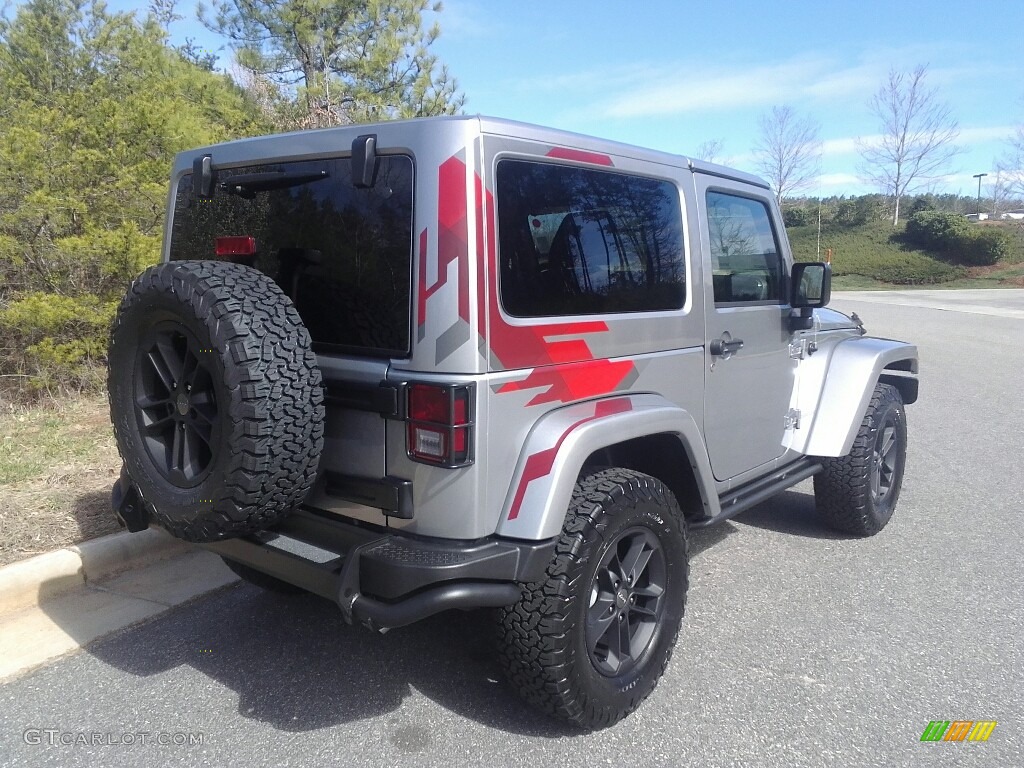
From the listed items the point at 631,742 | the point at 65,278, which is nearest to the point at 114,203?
the point at 65,278

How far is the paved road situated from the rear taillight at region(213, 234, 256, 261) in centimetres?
165

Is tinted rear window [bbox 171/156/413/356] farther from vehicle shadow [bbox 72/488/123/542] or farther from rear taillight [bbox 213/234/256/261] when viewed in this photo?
vehicle shadow [bbox 72/488/123/542]

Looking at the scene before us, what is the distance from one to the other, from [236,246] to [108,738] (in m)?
1.76

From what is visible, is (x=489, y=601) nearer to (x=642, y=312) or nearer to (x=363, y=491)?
(x=363, y=491)

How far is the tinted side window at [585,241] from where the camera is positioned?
8.48 ft

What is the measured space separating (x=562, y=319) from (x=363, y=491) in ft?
2.88

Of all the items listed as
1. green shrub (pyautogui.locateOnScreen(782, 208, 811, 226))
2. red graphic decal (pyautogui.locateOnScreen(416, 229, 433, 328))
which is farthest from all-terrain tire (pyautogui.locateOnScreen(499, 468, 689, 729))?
green shrub (pyautogui.locateOnScreen(782, 208, 811, 226))

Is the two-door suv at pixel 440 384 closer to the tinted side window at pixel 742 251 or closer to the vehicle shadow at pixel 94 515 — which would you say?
the tinted side window at pixel 742 251

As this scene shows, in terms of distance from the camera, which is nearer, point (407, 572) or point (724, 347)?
point (407, 572)

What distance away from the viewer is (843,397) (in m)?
4.30

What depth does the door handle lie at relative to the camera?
3451 millimetres

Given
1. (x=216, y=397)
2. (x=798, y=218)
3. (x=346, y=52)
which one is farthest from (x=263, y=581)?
(x=798, y=218)

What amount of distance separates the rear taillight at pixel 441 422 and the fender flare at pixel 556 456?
8.9 inches

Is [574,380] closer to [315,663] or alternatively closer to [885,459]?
[315,663]
